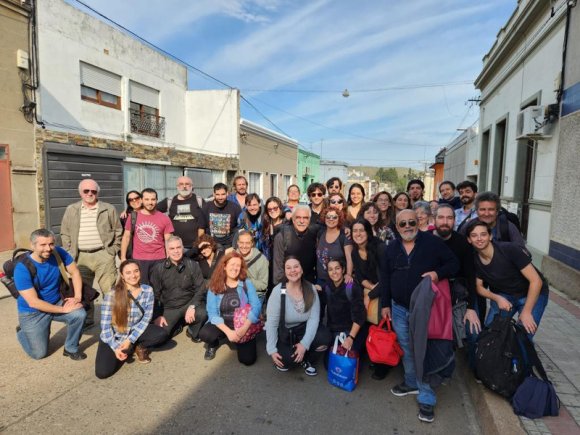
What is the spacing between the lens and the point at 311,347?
3.54 metres

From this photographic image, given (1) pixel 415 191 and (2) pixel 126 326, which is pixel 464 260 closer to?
(1) pixel 415 191

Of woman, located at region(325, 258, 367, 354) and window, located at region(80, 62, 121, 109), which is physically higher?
window, located at region(80, 62, 121, 109)

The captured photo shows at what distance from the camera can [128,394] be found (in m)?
3.14

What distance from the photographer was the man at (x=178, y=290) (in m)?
4.11

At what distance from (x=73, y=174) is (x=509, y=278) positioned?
1084 cm

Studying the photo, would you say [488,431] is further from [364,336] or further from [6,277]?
[6,277]

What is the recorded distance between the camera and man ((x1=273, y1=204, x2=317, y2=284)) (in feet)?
13.7

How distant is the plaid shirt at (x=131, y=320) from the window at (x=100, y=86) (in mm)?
10386

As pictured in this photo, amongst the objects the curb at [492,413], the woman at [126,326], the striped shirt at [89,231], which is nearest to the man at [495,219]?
the curb at [492,413]

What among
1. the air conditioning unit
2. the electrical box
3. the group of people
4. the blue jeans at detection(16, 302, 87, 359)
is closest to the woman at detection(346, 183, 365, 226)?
the group of people

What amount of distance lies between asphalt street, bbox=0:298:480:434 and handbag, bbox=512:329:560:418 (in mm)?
396

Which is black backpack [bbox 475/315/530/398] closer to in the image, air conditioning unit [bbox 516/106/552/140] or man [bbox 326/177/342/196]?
man [bbox 326/177/342/196]

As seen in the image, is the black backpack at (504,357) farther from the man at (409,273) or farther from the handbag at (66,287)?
the handbag at (66,287)

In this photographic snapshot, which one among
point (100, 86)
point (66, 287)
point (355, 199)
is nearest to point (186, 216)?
point (66, 287)
